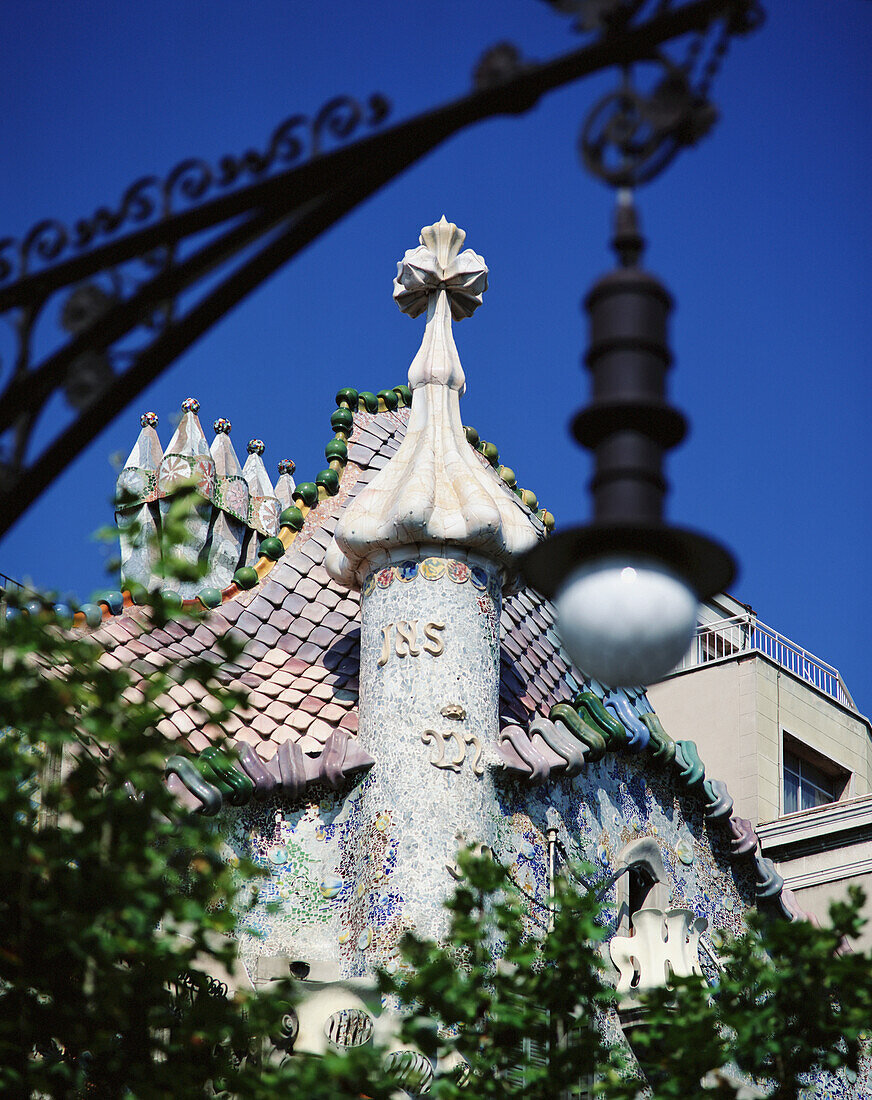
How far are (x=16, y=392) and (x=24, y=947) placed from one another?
7.45ft

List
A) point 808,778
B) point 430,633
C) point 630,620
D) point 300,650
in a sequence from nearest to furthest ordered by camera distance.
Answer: point 630,620
point 430,633
point 300,650
point 808,778

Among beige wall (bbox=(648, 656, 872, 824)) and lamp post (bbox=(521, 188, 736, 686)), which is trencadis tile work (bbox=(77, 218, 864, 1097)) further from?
beige wall (bbox=(648, 656, 872, 824))

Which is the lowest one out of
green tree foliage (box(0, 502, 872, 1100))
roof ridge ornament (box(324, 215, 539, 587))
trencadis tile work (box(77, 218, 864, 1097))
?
green tree foliage (box(0, 502, 872, 1100))

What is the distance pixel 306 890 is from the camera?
31.6 ft

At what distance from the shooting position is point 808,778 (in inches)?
774

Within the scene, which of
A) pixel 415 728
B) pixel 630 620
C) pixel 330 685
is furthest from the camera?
pixel 330 685

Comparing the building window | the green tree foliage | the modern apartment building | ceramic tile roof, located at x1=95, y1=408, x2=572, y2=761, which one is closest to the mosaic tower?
ceramic tile roof, located at x1=95, y1=408, x2=572, y2=761

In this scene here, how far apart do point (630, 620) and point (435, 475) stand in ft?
21.2

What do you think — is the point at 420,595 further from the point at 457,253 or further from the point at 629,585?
the point at 629,585

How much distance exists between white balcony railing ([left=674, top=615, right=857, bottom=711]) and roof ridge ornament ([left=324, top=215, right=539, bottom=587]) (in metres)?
9.62

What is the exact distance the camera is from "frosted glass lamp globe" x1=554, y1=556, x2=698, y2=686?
3697mm

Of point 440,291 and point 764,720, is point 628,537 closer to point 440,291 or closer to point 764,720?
point 440,291

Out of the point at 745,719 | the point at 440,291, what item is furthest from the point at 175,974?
the point at 745,719

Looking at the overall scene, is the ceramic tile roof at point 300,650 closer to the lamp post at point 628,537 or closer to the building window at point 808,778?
the lamp post at point 628,537
